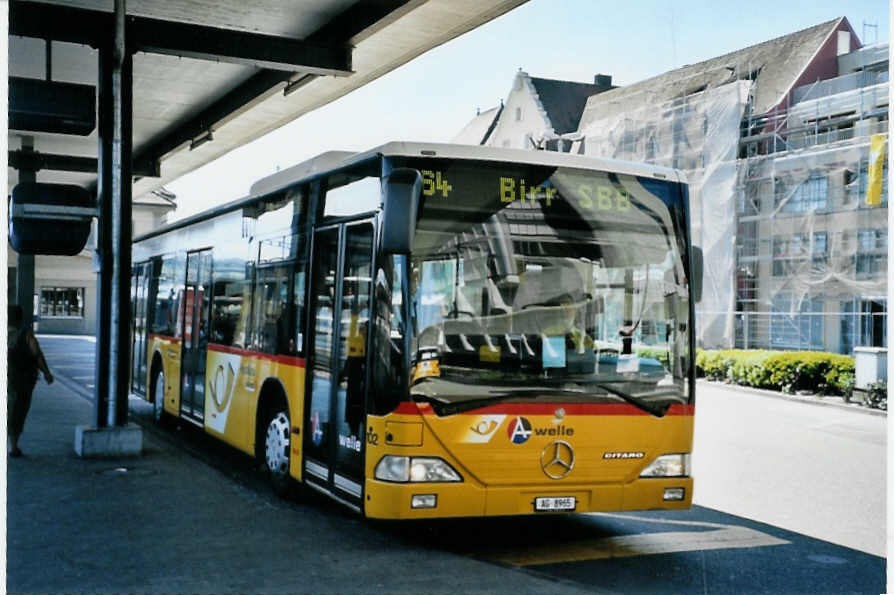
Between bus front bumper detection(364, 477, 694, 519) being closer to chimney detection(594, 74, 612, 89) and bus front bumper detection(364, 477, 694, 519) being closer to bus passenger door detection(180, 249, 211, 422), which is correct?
bus passenger door detection(180, 249, 211, 422)

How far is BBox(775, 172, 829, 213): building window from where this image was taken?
32312 millimetres

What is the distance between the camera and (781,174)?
33312 mm

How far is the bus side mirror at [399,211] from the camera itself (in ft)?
21.2

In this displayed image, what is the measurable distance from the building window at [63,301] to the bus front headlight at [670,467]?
160 ft

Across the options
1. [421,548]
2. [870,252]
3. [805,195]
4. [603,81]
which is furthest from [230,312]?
[603,81]

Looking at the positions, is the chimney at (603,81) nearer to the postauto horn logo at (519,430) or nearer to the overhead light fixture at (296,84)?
the overhead light fixture at (296,84)

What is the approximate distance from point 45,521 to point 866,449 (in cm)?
1106

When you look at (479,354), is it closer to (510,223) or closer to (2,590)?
(510,223)

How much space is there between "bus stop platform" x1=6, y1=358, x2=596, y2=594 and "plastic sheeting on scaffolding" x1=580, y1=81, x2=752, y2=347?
2590 centimetres

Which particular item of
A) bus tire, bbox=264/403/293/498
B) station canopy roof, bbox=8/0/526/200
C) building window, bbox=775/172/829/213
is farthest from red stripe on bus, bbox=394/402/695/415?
building window, bbox=775/172/829/213

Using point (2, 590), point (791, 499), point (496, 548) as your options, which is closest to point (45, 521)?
point (2, 590)

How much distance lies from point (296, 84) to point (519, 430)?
28.7 feet

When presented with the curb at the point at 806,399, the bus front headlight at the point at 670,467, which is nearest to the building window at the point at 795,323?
the curb at the point at 806,399

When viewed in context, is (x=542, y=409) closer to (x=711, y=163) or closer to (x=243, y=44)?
(x=243, y=44)
